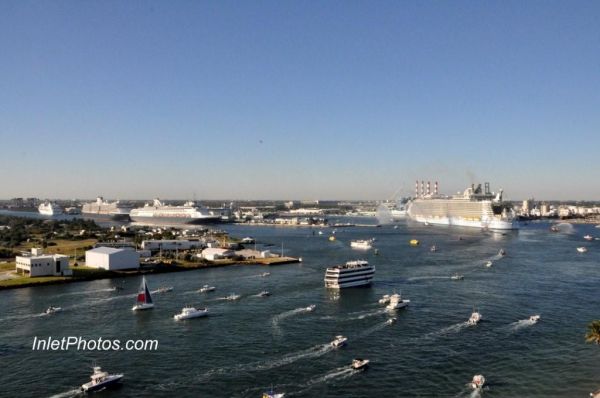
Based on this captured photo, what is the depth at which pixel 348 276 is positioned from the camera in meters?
28.4

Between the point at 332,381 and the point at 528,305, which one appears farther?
the point at 528,305

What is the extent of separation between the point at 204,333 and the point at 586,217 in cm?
11980

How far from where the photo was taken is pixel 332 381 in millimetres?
14523

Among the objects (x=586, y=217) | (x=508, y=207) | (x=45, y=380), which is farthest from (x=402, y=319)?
(x=586, y=217)

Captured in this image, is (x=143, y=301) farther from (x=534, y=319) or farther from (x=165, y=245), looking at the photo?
(x=165, y=245)

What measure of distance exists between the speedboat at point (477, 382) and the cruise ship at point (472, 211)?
6604cm

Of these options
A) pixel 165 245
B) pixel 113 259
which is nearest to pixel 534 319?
pixel 113 259

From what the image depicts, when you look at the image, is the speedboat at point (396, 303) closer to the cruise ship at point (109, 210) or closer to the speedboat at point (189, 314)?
the speedboat at point (189, 314)

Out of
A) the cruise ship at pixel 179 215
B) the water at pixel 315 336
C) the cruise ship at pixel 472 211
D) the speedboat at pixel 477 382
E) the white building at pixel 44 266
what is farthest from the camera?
the cruise ship at pixel 179 215

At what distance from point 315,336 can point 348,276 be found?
992 centimetres

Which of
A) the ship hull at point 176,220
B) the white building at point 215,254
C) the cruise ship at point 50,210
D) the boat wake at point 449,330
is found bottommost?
the boat wake at point 449,330

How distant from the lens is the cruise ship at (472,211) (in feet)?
257

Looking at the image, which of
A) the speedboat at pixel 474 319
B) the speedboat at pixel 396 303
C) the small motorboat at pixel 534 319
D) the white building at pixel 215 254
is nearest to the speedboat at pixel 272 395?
the speedboat at pixel 474 319

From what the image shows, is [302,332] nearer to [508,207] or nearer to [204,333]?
[204,333]
